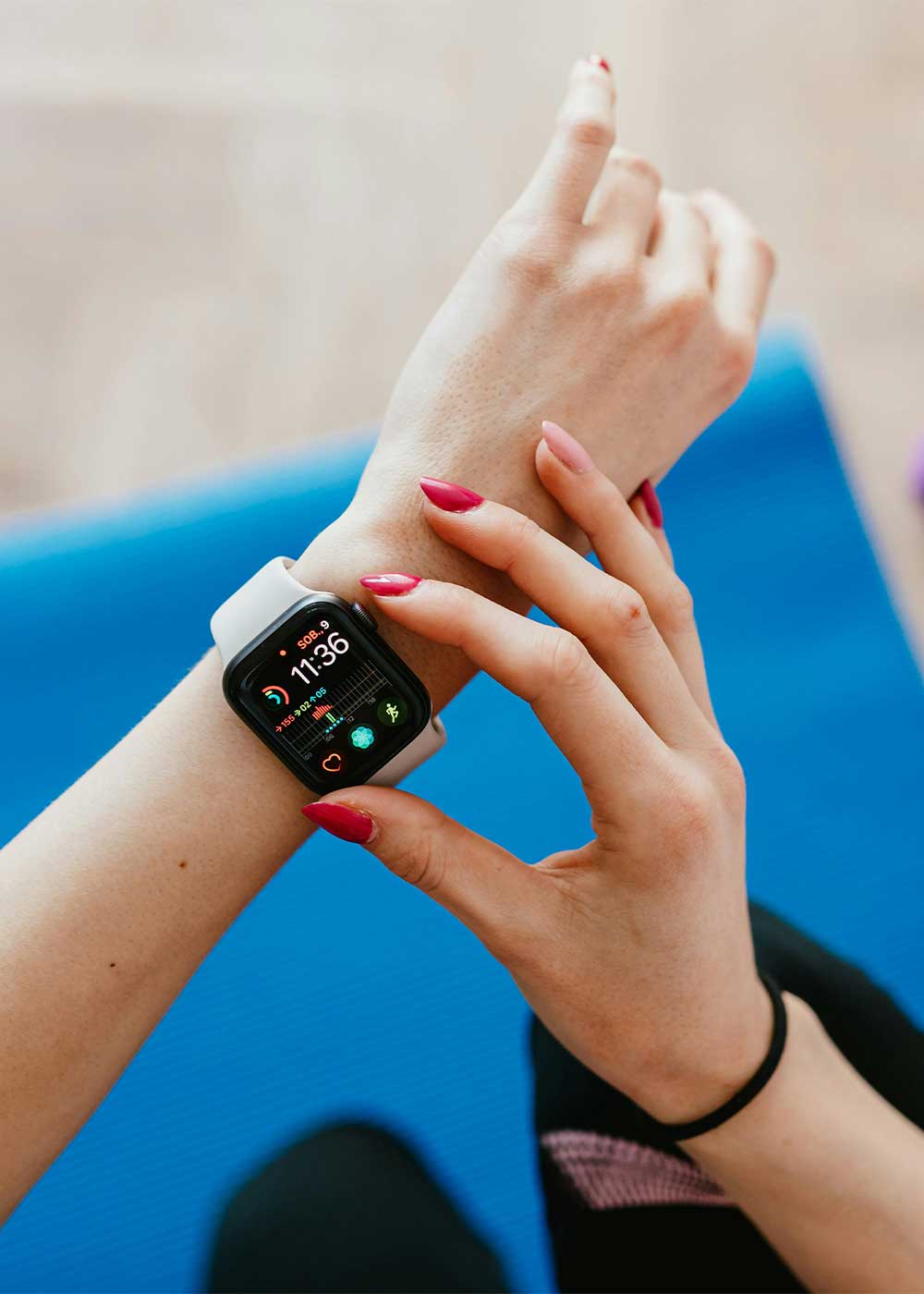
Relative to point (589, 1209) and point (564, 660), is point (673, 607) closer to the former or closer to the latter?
point (564, 660)

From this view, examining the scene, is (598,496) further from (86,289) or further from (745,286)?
(86,289)

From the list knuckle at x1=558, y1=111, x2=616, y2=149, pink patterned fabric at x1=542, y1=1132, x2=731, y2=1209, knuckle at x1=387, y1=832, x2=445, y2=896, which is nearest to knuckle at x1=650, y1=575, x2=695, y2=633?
knuckle at x1=387, y1=832, x2=445, y2=896

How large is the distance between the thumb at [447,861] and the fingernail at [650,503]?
327 mm

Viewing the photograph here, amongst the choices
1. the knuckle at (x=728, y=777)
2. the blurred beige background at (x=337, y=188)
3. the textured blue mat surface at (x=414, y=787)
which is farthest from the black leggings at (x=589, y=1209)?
the blurred beige background at (x=337, y=188)

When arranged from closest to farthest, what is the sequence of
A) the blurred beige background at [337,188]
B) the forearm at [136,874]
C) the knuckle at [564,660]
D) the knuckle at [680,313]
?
the knuckle at [564,660], the forearm at [136,874], the knuckle at [680,313], the blurred beige background at [337,188]

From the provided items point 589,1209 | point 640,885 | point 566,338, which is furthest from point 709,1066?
point 566,338

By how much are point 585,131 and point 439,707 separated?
0.46 meters

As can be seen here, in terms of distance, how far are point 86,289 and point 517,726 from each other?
3.93ft

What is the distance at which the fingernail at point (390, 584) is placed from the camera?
0.66 meters

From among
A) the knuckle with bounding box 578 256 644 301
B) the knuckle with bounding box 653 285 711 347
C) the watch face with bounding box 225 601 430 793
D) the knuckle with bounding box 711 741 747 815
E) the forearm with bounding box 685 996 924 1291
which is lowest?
the forearm with bounding box 685 996 924 1291

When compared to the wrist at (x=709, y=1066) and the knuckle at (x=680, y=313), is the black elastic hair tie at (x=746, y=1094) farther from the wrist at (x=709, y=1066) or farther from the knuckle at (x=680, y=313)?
the knuckle at (x=680, y=313)

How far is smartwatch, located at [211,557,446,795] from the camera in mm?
701

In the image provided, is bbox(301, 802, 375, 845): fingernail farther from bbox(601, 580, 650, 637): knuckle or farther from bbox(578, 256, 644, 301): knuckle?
bbox(578, 256, 644, 301): knuckle

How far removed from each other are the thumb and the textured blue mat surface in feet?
1.98
